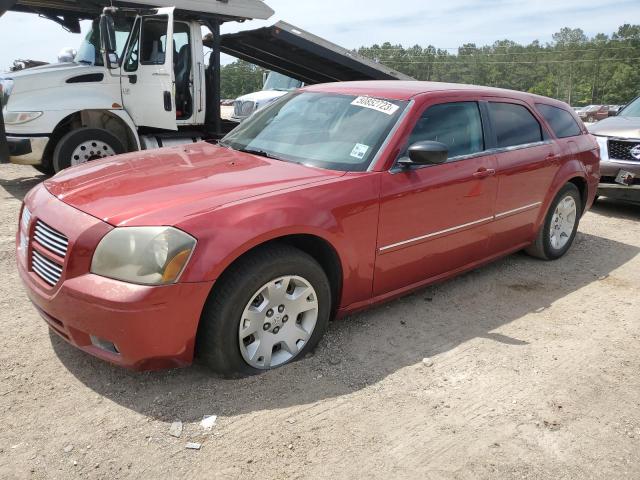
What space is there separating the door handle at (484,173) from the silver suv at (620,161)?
3842 millimetres

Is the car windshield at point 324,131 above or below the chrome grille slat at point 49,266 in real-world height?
above

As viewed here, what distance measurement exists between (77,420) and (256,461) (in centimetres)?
93

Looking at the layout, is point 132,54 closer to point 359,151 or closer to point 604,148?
point 359,151

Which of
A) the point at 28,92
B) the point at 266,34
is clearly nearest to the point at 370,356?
the point at 28,92

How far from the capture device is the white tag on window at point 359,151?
3.52 meters

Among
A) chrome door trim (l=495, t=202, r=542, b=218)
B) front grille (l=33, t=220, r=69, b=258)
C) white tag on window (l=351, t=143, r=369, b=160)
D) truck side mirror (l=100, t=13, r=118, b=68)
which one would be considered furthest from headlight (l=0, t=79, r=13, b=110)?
chrome door trim (l=495, t=202, r=542, b=218)

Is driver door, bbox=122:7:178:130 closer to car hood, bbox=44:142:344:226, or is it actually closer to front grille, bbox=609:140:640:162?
car hood, bbox=44:142:344:226

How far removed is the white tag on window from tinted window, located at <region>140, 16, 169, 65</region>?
5141mm

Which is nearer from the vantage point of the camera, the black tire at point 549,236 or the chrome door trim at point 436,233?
the chrome door trim at point 436,233

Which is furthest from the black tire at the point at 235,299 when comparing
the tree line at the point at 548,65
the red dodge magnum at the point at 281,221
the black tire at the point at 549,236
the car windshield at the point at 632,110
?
the tree line at the point at 548,65

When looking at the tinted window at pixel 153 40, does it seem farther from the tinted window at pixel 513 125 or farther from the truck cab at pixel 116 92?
the tinted window at pixel 513 125

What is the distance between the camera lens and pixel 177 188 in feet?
9.95

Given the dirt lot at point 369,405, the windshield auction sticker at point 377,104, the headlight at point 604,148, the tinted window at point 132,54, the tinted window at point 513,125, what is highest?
the tinted window at point 132,54

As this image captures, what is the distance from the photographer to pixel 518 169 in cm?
446
